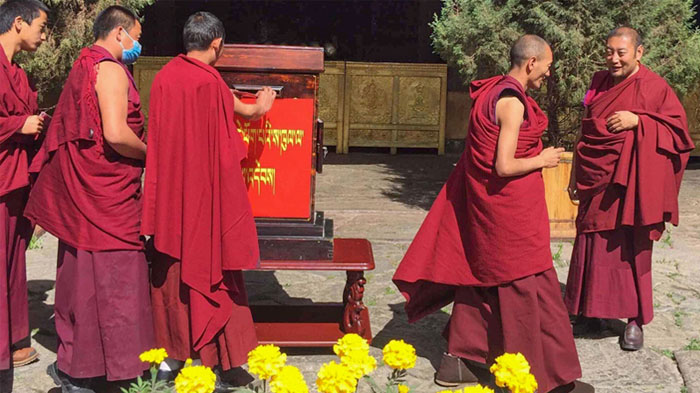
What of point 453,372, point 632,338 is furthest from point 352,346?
point 632,338

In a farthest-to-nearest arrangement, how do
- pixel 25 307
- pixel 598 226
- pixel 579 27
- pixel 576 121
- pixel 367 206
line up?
pixel 367 206
pixel 576 121
pixel 579 27
pixel 598 226
pixel 25 307

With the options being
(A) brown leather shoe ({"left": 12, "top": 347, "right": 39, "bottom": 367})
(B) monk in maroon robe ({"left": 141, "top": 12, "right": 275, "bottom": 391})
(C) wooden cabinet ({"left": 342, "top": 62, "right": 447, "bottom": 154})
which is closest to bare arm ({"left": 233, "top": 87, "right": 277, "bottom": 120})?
(B) monk in maroon robe ({"left": 141, "top": 12, "right": 275, "bottom": 391})

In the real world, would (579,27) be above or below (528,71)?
above

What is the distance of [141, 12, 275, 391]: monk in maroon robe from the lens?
3678 millimetres

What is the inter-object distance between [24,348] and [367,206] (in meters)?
4.64

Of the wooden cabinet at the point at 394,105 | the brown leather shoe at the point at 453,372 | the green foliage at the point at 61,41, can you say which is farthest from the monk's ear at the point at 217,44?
the wooden cabinet at the point at 394,105

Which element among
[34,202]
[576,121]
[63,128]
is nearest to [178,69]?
[63,128]

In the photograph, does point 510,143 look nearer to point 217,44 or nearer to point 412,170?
point 217,44

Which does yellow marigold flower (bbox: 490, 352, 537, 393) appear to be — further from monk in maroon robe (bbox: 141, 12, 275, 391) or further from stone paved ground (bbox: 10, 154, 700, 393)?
stone paved ground (bbox: 10, 154, 700, 393)

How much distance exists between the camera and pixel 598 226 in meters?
4.70

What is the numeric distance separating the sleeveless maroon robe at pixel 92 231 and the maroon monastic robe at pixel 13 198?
285mm

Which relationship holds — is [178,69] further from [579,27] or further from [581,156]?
[579,27]

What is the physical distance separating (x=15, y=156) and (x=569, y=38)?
14.9ft

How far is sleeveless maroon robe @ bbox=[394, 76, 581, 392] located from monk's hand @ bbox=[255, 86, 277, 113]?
3.01ft
